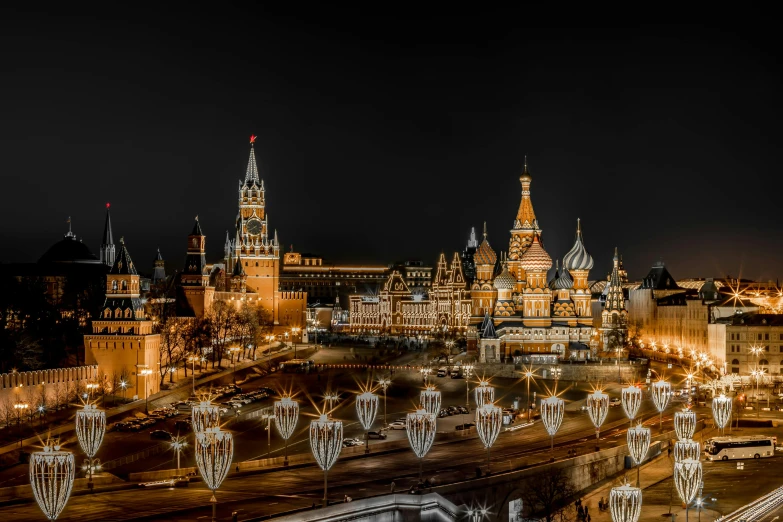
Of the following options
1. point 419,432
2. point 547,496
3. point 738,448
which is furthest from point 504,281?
point 419,432

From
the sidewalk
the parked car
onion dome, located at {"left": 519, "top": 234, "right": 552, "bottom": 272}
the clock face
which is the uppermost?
the clock face

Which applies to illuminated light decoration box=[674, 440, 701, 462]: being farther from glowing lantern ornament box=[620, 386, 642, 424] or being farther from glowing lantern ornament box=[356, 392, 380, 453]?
glowing lantern ornament box=[356, 392, 380, 453]

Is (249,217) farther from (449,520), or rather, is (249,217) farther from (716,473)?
(449,520)

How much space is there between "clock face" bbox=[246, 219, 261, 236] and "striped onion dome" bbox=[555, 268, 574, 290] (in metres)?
30.4

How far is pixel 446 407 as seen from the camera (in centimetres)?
6291

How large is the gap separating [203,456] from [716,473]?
2183 cm

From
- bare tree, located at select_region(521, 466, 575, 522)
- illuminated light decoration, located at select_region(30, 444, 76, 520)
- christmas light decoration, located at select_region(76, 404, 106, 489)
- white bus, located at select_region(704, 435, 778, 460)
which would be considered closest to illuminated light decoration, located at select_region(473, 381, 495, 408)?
bare tree, located at select_region(521, 466, 575, 522)

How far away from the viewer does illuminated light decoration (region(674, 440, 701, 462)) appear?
1512 inches

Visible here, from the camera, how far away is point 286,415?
41406 mm

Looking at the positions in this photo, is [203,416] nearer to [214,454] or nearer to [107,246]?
[214,454]

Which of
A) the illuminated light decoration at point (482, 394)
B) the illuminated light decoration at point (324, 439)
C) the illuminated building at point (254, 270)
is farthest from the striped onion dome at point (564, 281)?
the illuminated light decoration at point (324, 439)

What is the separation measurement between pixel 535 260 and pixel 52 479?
184 ft

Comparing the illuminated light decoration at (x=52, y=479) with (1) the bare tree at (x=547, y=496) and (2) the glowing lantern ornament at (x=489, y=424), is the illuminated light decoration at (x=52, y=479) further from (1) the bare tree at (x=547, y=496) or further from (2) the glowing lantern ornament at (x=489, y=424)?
(1) the bare tree at (x=547, y=496)

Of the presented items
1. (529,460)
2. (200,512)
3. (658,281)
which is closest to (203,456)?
(200,512)
